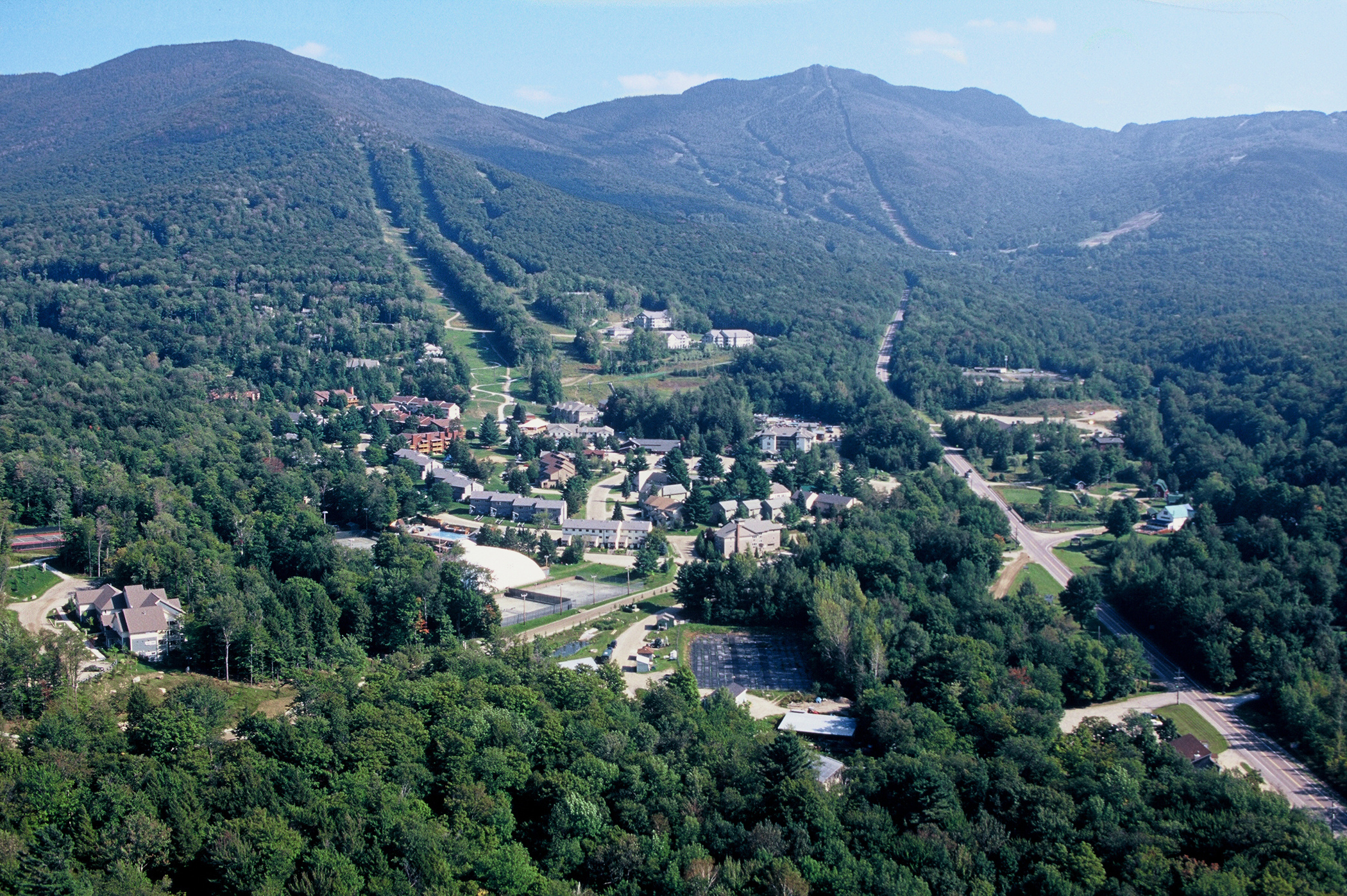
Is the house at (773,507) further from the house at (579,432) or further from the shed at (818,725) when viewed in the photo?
the shed at (818,725)

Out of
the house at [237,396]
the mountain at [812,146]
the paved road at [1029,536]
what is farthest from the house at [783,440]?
the mountain at [812,146]

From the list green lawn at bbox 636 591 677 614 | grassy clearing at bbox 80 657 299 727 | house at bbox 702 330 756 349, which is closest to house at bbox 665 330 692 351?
house at bbox 702 330 756 349

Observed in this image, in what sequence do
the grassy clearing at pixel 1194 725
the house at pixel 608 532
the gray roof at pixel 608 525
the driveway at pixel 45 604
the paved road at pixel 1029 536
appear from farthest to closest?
the gray roof at pixel 608 525, the house at pixel 608 532, the paved road at pixel 1029 536, the driveway at pixel 45 604, the grassy clearing at pixel 1194 725

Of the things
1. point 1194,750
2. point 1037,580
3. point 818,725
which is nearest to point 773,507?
point 1037,580

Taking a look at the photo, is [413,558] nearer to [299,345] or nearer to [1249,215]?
[299,345]

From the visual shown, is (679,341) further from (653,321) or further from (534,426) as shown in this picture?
(534,426)
